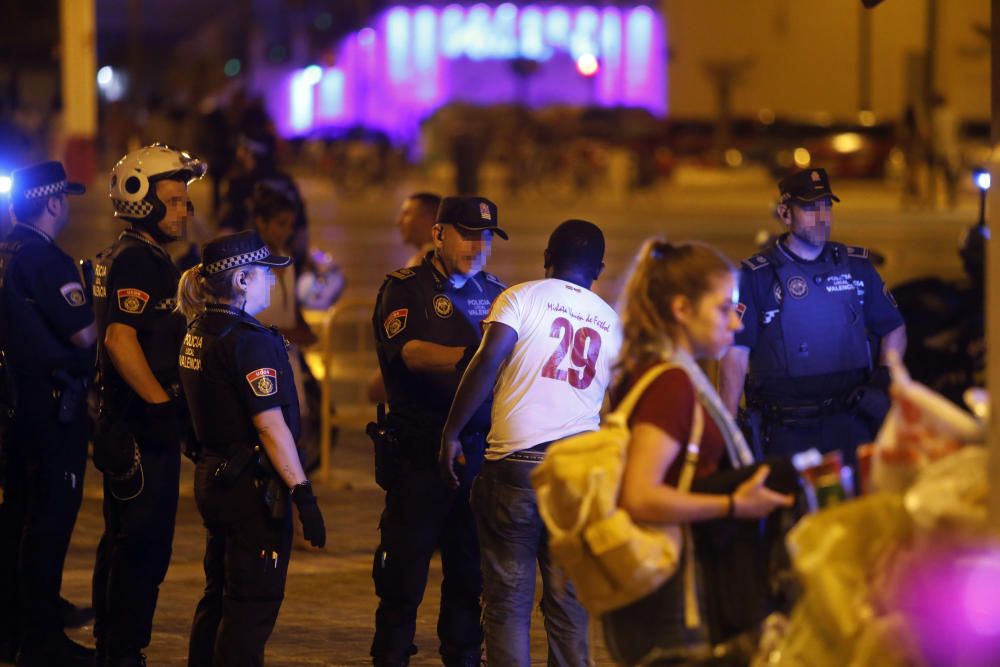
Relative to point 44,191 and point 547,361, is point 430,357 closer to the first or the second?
point 547,361

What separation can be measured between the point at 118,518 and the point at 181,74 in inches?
2083

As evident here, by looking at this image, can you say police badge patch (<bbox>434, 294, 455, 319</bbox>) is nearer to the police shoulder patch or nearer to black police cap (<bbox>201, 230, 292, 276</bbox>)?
the police shoulder patch

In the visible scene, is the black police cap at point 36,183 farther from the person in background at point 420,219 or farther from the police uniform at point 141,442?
the person in background at point 420,219

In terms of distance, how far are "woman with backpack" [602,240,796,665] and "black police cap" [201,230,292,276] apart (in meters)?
1.75

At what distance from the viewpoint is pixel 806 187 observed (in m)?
6.92

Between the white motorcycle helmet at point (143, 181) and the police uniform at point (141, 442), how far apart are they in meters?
0.12

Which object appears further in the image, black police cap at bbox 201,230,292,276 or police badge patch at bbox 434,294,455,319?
police badge patch at bbox 434,294,455,319

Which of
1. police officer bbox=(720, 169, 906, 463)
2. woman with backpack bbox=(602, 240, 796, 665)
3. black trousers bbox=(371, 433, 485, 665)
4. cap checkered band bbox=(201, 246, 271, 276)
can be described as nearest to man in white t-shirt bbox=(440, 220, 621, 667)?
black trousers bbox=(371, 433, 485, 665)

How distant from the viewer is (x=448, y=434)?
5.92 meters

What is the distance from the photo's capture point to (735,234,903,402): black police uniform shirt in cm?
689

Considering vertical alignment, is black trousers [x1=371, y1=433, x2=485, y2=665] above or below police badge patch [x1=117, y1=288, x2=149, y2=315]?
below

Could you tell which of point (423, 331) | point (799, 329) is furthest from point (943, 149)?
point (423, 331)

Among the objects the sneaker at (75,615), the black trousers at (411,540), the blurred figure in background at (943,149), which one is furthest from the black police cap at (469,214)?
the blurred figure in background at (943,149)

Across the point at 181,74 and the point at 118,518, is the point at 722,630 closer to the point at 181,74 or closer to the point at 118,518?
the point at 118,518
